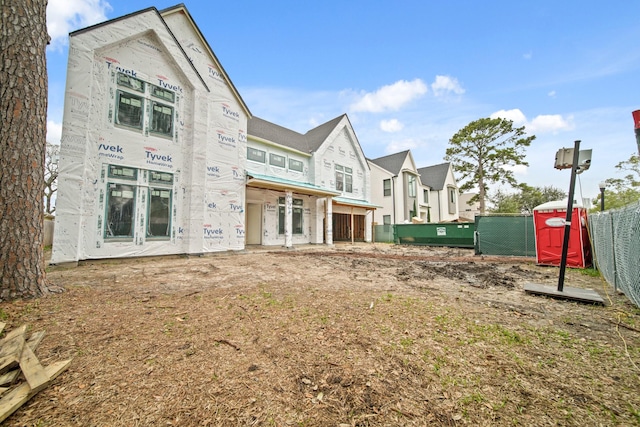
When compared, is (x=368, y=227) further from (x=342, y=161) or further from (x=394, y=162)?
(x=394, y=162)

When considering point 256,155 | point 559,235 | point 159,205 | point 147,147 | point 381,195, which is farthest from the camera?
point 381,195

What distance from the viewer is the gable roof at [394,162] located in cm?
2177

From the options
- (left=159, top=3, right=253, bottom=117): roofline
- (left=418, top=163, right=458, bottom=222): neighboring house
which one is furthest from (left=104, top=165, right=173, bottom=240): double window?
(left=418, top=163, right=458, bottom=222): neighboring house

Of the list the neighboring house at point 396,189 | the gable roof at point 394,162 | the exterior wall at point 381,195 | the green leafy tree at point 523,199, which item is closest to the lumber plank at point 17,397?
the neighboring house at point 396,189

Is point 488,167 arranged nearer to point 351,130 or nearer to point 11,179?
point 351,130

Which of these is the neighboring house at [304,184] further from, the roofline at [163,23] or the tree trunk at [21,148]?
the tree trunk at [21,148]

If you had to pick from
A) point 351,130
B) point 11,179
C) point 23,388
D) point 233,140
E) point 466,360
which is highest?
point 351,130

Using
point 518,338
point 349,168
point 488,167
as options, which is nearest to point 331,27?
point 349,168

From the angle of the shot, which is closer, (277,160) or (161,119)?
(161,119)

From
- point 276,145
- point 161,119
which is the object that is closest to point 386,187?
point 276,145

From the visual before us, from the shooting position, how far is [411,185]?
888 inches

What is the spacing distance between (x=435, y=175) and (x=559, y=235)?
2305 cm

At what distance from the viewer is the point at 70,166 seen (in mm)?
6496

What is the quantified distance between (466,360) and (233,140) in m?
10.5
